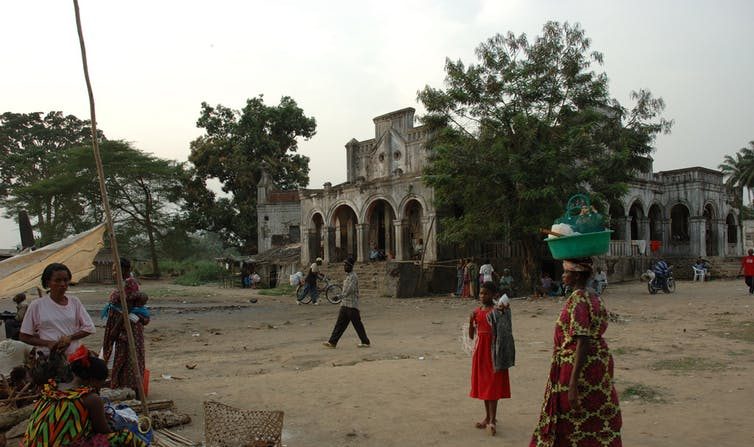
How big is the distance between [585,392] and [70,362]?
3.61m

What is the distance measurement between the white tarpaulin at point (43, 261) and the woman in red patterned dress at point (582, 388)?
5.79 meters

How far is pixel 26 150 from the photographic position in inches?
1756

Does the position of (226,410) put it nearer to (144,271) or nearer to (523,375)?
(523,375)

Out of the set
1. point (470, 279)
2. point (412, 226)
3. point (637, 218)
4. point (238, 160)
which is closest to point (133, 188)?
point (238, 160)

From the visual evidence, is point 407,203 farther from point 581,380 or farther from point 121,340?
point 581,380

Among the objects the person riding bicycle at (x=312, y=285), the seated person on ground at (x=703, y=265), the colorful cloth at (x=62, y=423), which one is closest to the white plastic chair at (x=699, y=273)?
the seated person on ground at (x=703, y=265)

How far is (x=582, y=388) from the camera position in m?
3.48

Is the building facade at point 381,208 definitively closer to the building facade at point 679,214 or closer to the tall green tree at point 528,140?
the tall green tree at point 528,140

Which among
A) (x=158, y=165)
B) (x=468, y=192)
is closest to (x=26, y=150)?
(x=158, y=165)

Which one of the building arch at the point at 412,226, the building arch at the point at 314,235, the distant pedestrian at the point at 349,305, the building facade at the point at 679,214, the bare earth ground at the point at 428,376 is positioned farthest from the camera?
the building facade at the point at 679,214

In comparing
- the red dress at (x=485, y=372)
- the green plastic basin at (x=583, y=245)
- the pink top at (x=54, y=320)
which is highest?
the green plastic basin at (x=583, y=245)

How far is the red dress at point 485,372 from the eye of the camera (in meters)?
5.39

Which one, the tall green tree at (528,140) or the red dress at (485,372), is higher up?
the tall green tree at (528,140)

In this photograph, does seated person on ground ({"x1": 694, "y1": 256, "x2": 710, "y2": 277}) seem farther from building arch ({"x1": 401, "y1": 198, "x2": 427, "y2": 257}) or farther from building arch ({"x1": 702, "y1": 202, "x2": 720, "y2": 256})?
building arch ({"x1": 401, "y1": 198, "x2": 427, "y2": 257})
